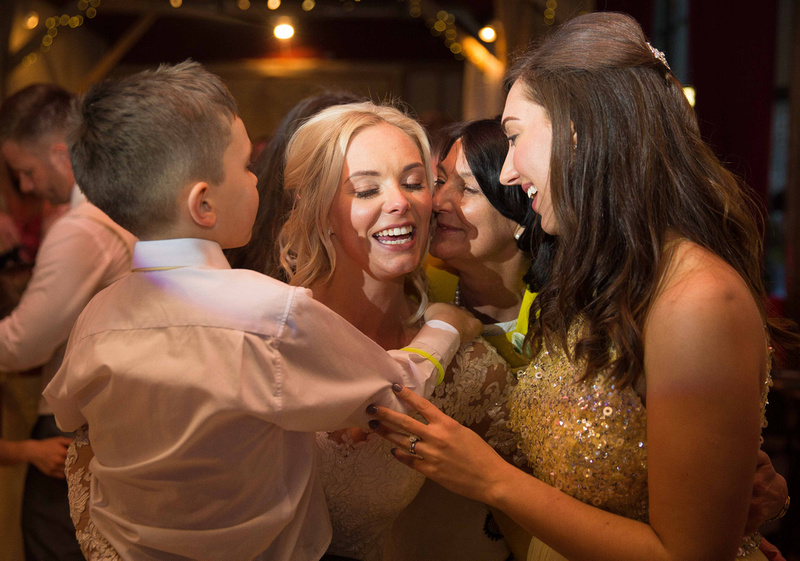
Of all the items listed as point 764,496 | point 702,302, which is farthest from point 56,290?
point 764,496

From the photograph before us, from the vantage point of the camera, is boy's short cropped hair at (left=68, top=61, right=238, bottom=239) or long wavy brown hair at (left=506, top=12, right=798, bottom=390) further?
long wavy brown hair at (left=506, top=12, right=798, bottom=390)

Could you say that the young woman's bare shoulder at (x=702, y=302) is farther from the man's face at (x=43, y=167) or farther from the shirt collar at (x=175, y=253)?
the man's face at (x=43, y=167)

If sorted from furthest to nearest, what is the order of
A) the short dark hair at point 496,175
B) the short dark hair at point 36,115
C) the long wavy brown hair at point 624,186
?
the short dark hair at point 36,115, the short dark hair at point 496,175, the long wavy brown hair at point 624,186

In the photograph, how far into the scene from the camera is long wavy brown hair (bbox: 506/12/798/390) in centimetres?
143

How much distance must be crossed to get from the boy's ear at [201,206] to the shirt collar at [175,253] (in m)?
0.04

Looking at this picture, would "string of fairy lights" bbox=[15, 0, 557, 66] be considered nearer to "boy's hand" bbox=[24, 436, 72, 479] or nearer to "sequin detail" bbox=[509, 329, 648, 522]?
"boy's hand" bbox=[24, 436, 72, 479]

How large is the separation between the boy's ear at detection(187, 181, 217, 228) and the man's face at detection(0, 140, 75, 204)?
151 centimetres

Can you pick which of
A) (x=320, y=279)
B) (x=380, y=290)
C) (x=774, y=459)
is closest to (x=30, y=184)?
(x=320, y=279)

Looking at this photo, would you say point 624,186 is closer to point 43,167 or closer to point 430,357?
point 430,357

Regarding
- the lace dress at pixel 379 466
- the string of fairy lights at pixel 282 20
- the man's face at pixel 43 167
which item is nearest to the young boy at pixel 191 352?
the lace dress at pixel 379 466

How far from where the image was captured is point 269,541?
1.45 meters

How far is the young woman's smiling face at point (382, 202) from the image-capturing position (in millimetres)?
2002

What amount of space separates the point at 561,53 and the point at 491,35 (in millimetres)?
5732

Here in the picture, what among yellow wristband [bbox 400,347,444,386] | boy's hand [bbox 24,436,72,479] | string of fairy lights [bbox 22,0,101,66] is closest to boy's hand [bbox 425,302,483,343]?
yellow wristband [bbox 400,347,444,386]
